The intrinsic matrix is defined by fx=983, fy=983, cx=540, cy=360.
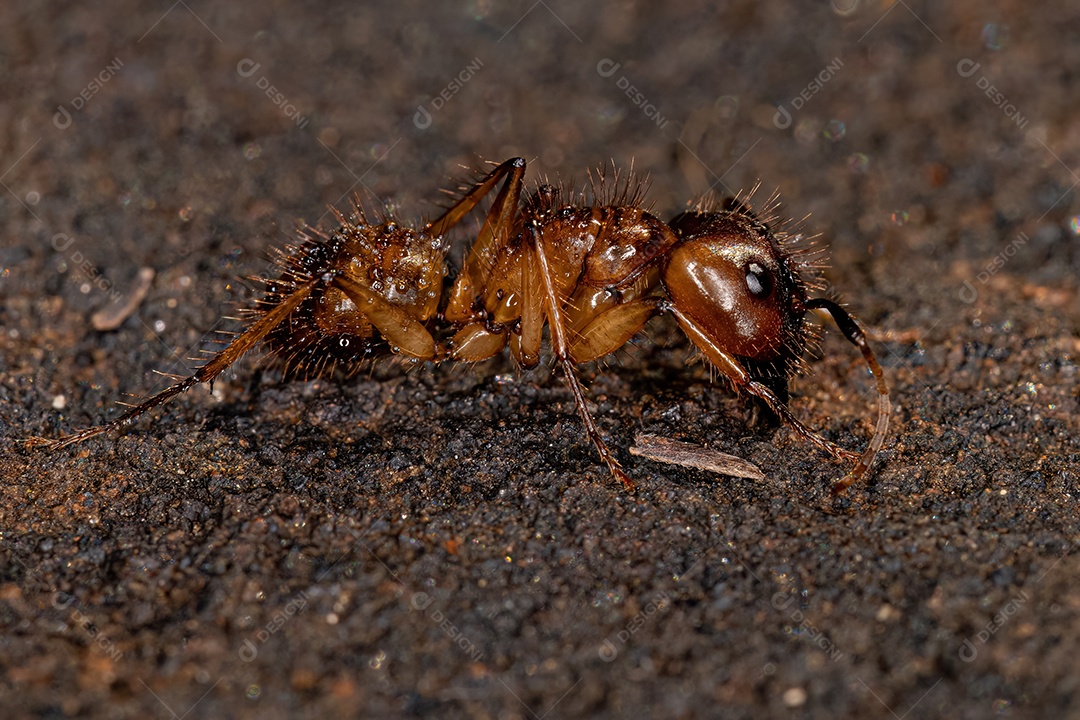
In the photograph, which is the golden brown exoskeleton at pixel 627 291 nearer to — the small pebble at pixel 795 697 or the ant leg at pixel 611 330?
the ant leg at pixel 611 330

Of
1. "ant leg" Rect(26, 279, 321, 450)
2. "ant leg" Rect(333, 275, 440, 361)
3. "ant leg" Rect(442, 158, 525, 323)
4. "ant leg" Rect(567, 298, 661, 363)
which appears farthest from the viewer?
"ant leg" Rect(442, 158, 525, 323)

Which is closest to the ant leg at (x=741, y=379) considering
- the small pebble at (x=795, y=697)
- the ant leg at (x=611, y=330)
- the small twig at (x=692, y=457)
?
the ant leg at (x=611, y=330)

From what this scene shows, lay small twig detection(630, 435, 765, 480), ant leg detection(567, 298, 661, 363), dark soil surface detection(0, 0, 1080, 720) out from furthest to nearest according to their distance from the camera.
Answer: ant leg detection(567, 298, 661, 363), small twig detection(630, 435, 765, 480), dark soil surface detection(0, 0, 1080, 720)

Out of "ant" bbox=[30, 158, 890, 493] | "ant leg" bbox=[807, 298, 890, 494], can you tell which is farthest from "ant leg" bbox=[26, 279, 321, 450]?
"ant leg" bbox=[807, 298, 890, 494]

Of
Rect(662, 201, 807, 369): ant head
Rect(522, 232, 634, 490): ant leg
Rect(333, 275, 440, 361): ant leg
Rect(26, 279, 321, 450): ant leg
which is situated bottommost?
Rect(26, 279, 321, 450): ant leg

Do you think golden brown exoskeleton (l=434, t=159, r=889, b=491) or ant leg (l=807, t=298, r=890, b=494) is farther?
golden brown exoskeleton (l=434, t=159, r=889, b=491)

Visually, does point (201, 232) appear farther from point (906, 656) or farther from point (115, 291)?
point (906, 656)

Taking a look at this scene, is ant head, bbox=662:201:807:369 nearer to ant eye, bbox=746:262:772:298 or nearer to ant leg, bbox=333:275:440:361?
ant eye, bbox=746:262:772:298
